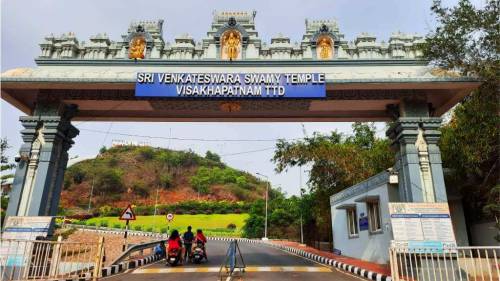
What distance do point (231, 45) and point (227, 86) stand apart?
183 cm

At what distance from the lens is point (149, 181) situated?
90.3 m

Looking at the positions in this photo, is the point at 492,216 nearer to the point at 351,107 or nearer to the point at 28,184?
the point at 351,107

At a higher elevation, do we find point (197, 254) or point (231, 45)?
point (231, 45)

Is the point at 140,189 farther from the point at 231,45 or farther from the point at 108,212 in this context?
the point at 231,45

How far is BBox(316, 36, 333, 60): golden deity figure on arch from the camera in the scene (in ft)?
33.1

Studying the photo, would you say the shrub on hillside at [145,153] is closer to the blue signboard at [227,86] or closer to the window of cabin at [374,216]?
the window of cabin at [374,216]

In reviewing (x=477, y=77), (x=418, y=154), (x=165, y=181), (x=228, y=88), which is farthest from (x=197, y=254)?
(x=165, y=181)

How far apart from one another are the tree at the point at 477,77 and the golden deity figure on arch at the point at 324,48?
98.4 inches

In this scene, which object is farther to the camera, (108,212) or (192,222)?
(108,212)

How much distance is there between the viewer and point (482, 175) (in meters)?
9.69

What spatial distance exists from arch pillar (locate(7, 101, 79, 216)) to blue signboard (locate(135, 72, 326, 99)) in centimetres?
251

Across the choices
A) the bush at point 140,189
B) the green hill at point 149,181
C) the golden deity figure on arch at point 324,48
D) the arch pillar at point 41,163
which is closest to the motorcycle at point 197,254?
the arch pillar at point 41,163

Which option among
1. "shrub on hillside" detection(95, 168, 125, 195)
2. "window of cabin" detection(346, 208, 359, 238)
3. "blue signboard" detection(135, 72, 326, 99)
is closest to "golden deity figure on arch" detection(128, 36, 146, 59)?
"blue signboard" detection(135, 72, 326, 99)

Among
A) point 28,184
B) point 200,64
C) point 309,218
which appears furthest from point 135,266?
point 309,218
